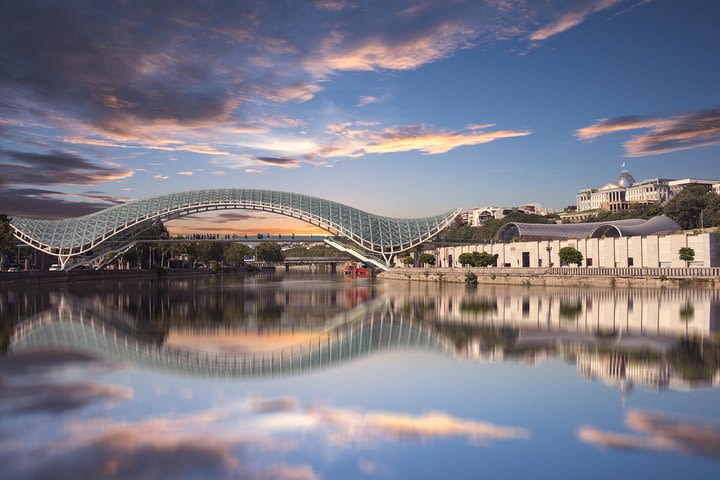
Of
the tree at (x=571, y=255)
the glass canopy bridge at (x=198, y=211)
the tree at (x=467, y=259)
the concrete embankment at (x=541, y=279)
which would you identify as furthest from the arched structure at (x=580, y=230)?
the glass canopy bridge at (x=198, y=211)

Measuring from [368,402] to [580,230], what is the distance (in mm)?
80609

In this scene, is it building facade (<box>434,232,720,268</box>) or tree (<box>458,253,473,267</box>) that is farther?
tree (<box>458,253,473,267</box>)

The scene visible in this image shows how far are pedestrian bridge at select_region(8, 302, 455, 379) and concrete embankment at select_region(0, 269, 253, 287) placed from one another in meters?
36.8

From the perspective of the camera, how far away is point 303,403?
38.4 ft

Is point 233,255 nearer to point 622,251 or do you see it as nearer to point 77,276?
point 77,276

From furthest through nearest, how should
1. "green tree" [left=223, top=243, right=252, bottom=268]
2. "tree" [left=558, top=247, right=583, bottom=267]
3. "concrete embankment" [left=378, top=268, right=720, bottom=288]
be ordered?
"green tree" [left=223, top=243, right=252, bottom=268]
"tree" [left=558, top=247, right=583, bottom=267]
"concrete embankment" [left=378, top=268, right=720, bottom=288]

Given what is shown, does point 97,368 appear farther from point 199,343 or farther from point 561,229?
point 561,229

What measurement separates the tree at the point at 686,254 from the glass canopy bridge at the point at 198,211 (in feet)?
166

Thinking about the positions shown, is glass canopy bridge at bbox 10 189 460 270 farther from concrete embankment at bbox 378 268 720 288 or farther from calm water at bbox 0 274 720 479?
calm water at bbox 0 274 720 479

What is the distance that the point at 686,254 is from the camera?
50.4m

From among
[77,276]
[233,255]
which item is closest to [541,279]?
[77,276]

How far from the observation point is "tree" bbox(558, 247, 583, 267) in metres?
61.6

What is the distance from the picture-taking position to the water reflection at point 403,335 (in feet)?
50.1

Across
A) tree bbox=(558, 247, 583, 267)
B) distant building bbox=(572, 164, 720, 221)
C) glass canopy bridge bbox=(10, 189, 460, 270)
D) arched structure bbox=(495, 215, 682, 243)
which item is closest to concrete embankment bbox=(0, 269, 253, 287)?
glass canopy bridge bbox=(10, 189, 460, 270)
